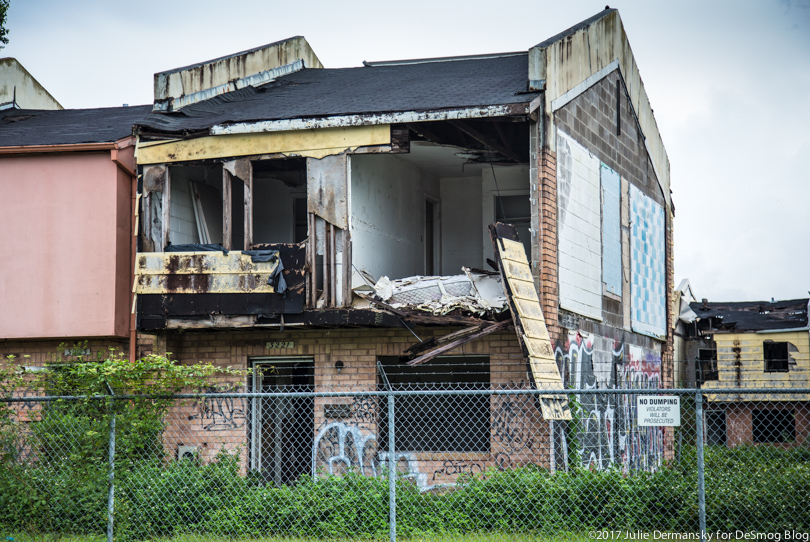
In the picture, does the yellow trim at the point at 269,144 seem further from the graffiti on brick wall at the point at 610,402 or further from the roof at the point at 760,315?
the roof at the point at 760,315

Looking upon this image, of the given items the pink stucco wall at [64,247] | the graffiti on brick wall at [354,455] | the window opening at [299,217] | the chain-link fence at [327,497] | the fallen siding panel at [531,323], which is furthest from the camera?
the window opening at [299,217]

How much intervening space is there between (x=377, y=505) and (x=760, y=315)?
101 ft

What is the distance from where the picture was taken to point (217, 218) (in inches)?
634

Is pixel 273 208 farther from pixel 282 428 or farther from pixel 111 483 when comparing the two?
pixel 111 483

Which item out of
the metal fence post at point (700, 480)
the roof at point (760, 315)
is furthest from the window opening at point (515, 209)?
the roof at point (760, 315)

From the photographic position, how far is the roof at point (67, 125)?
15.3m

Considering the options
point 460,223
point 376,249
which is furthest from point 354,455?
point 460,223

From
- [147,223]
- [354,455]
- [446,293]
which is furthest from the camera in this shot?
[147,223]

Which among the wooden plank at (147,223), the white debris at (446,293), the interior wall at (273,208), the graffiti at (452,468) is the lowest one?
the graffiti at (452,468)

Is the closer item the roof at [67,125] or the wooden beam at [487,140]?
the wooden beam at [487,140]

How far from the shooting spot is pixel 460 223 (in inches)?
707

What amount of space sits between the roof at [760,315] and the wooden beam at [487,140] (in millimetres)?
20972

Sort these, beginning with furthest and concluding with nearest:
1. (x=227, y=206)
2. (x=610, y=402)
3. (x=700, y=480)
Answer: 1. (x=610, y=402)
2. (x=227, y=206)
3. (x=700, y=480)

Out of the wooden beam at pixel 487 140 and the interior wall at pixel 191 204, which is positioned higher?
the wooden beam at pixel 487 140
